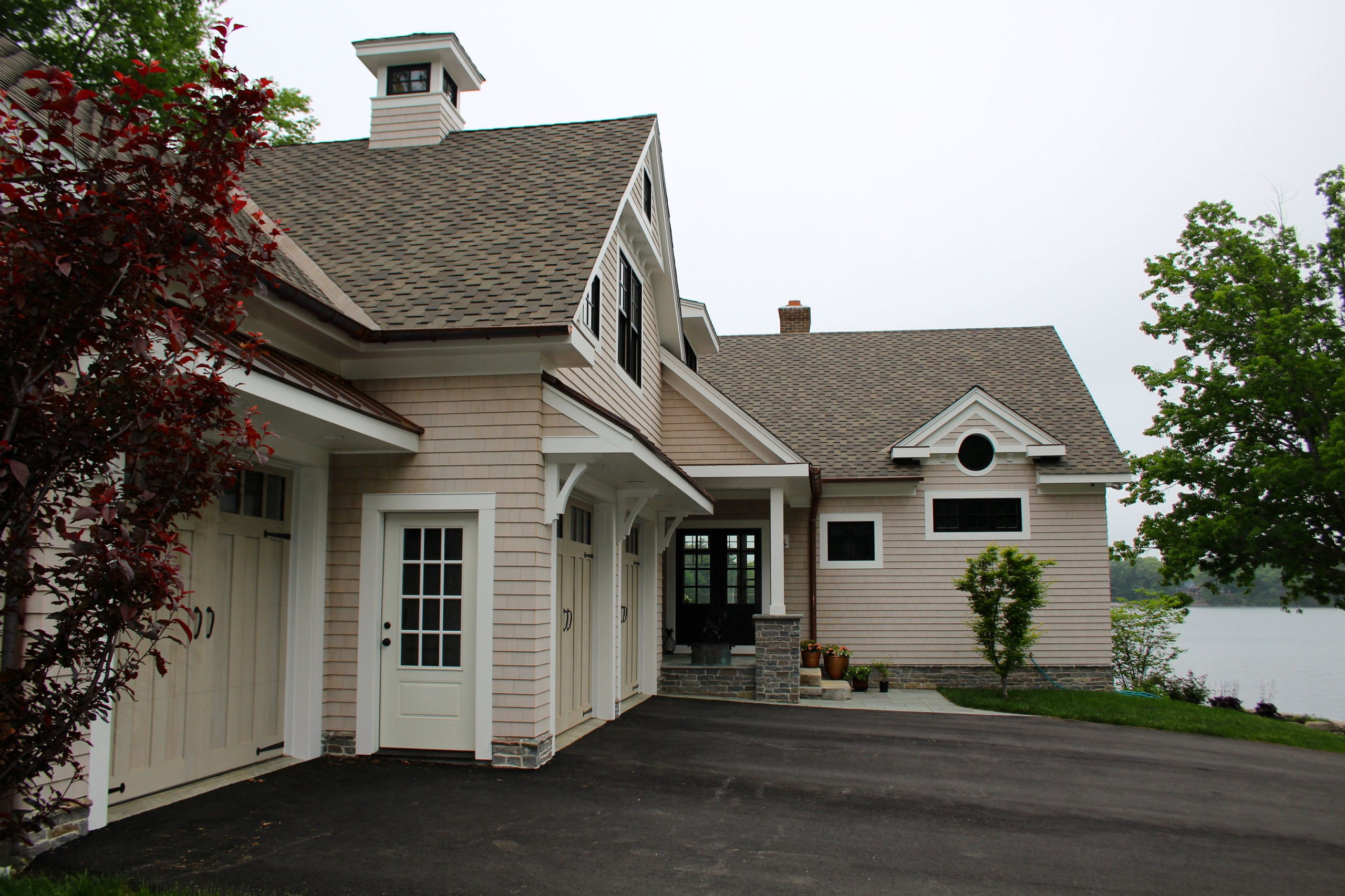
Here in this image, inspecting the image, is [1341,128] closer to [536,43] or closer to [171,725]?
[536,43]

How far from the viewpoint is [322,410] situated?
20.0 feet

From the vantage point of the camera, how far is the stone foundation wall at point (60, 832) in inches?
178

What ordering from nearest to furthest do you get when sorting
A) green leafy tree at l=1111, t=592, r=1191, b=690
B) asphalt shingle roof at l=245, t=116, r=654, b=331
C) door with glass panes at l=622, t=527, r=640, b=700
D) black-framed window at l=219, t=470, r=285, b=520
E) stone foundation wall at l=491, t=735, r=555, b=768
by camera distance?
black-framed window at l=219, t=470, r=285, b=520 → stone foundation wall at l=491, t=735, r=555, b=768 → asphalt shingle roof at l=245, t=116, r=654, b=331 → door with glass panes at l=622, t=527, r=640, b=700 → green leafy tree at l=1111, t=592, r=1191, b=690

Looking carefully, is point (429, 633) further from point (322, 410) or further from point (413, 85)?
point (413, 85)

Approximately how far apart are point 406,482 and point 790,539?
885 centimetres

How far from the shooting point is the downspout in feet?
48.1

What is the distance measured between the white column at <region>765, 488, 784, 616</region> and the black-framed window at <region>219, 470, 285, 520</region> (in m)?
7.09

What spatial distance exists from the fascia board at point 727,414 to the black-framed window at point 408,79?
5057 millimetres

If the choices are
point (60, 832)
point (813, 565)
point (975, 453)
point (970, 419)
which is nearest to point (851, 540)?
point (813, 565)

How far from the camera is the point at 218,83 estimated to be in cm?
330

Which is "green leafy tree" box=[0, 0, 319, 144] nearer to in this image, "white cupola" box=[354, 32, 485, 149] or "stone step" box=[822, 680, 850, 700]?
"white cupola" box=[354, 32, 485, 149]

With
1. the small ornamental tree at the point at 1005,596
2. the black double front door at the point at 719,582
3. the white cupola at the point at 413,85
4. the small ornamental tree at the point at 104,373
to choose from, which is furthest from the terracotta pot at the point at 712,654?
the small ornamental tree at the point at 104,373

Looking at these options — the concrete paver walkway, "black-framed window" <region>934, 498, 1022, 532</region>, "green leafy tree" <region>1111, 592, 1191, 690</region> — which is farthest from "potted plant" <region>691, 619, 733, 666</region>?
"green leafy tree" <region>1111, 592, 1191, 690</region>

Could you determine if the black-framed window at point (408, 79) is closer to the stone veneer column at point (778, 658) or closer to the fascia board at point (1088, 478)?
the stone veneer column at point (778, 658)
